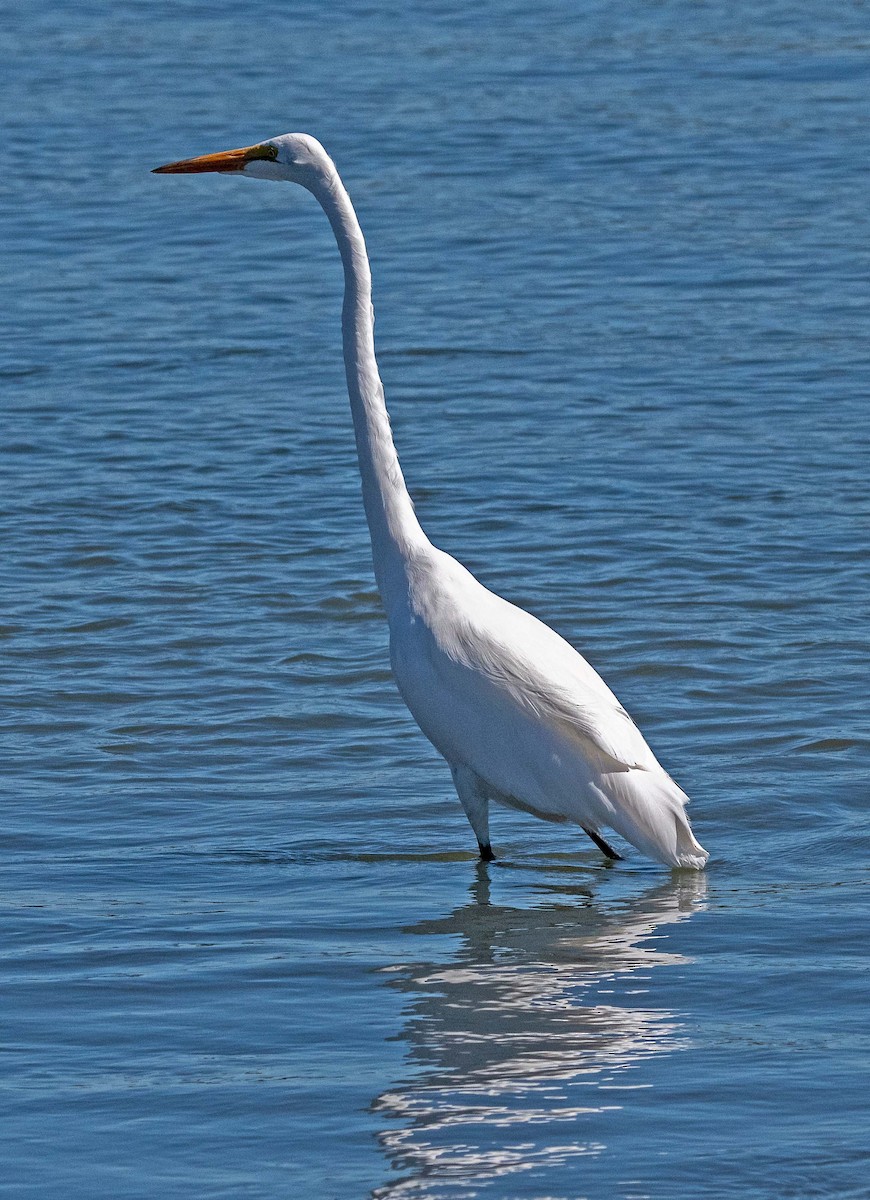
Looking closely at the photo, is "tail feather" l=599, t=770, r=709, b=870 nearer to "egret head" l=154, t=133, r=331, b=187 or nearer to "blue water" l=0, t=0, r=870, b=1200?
"blue water" l=0, t=0, r=870, b=1200

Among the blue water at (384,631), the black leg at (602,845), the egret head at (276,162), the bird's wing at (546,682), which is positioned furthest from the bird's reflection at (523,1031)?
the egret head at (276,162)

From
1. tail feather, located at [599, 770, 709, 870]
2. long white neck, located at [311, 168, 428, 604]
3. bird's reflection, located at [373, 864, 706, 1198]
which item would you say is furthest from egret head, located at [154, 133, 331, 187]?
bird's reflection, located at [373, 864, 706, 1198]

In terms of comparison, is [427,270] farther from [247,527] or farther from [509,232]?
[247,527]

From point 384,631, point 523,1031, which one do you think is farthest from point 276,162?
point 523,1031

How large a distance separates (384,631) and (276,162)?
8.40 ft

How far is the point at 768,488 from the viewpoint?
1065cm

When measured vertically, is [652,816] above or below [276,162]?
below

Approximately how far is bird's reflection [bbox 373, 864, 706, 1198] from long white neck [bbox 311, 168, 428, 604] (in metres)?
1.19

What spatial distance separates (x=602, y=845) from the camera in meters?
6.65

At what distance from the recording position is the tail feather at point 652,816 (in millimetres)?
6293

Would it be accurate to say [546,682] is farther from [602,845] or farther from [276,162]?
[276,162]

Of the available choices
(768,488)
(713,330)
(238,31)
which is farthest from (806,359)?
(238,31)

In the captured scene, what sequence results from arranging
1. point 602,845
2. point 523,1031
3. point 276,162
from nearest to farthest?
point 523,1031 → point 602,845 → point 276,162

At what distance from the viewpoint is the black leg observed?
6.60 metres
